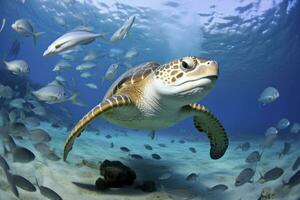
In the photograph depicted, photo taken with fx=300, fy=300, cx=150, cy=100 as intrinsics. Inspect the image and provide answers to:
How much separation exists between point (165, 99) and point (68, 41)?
189 cm

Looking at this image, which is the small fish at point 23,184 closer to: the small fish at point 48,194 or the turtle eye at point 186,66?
the small fish at point 48,194

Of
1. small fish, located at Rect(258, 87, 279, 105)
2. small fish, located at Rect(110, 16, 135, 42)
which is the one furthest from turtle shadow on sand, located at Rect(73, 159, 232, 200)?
small fish, located at Rect(258, 87, 279, 105)

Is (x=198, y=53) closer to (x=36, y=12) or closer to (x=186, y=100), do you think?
(x=36, y=12)

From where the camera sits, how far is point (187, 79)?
11.7ft

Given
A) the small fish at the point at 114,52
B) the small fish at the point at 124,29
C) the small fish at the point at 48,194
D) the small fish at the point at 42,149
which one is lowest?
the small fish at the point at 48,194

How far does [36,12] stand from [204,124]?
33.8 metres

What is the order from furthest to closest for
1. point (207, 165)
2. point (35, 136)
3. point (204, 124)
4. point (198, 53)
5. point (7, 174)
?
point (198, 53) < point (207, 165) < point (35, 136) < point (204, 124) < point (7, 174)

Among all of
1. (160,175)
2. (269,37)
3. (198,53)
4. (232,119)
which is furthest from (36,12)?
(232,119)

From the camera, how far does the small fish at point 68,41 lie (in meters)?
4.68

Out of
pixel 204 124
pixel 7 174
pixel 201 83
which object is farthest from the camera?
pixel 204 124

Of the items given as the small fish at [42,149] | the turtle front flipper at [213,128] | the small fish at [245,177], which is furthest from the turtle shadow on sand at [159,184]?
the small fish at [42,149]

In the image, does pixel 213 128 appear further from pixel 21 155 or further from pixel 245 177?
pixel 21 155

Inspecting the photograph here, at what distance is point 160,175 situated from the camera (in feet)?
21.6

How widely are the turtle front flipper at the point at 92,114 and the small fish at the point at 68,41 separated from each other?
3.72 feet
